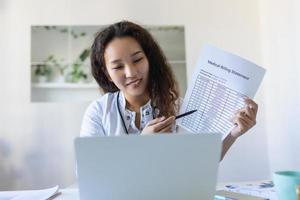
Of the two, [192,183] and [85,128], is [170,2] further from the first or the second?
[192,183]

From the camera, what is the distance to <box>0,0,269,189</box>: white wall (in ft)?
6.81

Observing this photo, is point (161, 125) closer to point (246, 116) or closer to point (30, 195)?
point (246, 116)

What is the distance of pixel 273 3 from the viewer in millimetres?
1912

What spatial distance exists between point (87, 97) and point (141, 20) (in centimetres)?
61

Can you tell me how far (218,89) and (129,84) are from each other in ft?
0.94

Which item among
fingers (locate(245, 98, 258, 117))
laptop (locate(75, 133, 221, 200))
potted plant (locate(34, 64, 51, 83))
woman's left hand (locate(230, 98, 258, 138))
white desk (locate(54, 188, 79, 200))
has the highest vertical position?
potted plant (locate(34, 64, 51, 83))

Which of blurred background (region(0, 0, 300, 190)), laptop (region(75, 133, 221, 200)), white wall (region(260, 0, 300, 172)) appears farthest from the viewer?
blurred background (region(0, 0, 300, 190))

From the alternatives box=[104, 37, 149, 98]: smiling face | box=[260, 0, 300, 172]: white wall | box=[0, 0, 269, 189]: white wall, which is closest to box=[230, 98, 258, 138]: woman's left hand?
box=[104, 37, 149, 98]: smiling face

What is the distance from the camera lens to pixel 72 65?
2.17 metres

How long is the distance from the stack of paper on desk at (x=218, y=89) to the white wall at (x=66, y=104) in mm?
1238

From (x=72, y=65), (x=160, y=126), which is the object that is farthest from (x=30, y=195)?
(x=72, y=65)

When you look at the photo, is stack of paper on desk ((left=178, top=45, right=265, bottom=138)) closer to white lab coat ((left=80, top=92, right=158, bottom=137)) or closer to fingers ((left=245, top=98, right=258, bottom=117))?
fingers ((left=245, top=98, right=258, bottom=117))

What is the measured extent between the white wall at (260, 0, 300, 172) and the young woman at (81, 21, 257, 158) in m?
0.76

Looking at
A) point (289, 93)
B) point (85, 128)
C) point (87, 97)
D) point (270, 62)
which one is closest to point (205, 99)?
point (85, 128)
